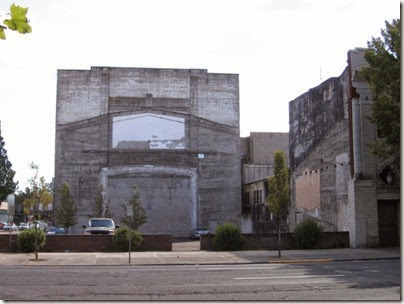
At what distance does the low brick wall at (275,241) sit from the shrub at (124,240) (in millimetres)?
3638

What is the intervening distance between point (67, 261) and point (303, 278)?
36.9 feet

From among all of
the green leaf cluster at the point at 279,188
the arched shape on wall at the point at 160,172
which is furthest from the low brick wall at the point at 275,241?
the arched shape on wall at the point at 160,172

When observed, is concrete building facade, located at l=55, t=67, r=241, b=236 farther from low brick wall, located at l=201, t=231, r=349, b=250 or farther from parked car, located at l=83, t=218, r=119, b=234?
low brick wall, located at l=201, t=231, r=349, b=250

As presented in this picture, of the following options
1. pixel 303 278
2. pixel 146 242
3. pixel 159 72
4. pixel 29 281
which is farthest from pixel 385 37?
pixel 159 72

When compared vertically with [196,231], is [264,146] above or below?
above

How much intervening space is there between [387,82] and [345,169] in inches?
366

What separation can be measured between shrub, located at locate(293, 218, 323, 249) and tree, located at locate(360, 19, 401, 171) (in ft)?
21.5

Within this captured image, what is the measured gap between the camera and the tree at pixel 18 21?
334 centimetres

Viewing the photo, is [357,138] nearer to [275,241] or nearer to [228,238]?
[275,241]

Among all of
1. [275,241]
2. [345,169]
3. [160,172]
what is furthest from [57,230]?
[345,169]

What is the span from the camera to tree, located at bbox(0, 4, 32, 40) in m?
3.34

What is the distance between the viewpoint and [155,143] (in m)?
58.6

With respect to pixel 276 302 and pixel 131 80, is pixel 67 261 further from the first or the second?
pixel 131 80

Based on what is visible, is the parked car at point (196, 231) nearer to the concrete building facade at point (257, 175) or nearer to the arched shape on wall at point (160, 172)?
the arched shape on wall at point (160, 172)
